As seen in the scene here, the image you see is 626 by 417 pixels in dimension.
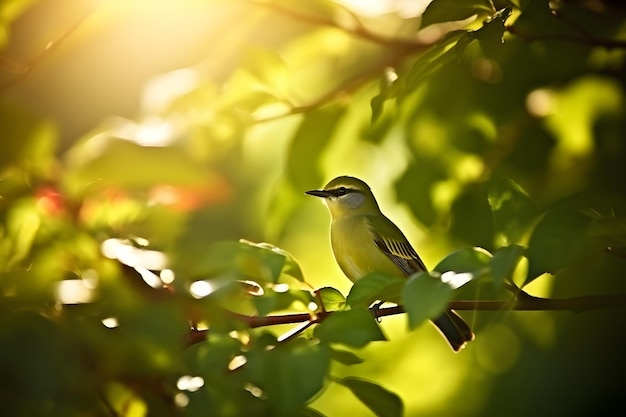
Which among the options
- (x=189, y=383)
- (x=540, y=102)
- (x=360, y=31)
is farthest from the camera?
(x=540, y=102)

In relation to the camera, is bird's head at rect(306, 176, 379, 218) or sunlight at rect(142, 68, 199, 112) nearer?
sunlight at rect(142, 68, 199, 112)

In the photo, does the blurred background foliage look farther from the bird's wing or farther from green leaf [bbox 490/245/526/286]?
the bird's wing

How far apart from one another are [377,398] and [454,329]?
2.74 feet

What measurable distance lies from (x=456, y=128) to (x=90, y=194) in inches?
29.8

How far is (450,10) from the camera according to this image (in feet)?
3.48

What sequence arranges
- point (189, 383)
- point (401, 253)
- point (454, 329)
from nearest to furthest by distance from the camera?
point (189, 383)
point (454, 329)
point (401, 253)

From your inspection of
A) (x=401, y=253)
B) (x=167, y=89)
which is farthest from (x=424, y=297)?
(x=401, y=253)

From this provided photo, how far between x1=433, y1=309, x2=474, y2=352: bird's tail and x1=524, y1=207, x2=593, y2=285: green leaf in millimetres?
873

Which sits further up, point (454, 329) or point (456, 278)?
point (456, 278)

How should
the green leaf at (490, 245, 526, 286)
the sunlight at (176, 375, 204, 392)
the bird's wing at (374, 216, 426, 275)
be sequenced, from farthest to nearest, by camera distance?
the bird's wing at (374, 216, 426, 275), the sunlight at (176, 375, 204, 392), the green leaf at (490, 245, 526, 286)

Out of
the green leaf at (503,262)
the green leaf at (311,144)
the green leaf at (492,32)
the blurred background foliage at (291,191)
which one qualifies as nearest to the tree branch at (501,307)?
the blurred background foliage at (291,191)

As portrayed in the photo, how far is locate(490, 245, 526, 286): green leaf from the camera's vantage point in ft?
2.49

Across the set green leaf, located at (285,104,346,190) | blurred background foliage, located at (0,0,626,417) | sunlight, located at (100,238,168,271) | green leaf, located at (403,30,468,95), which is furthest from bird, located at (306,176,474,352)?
sunlight, located at (100,238,168,271)

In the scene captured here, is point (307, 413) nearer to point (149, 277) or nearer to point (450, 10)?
point (149, 277)
